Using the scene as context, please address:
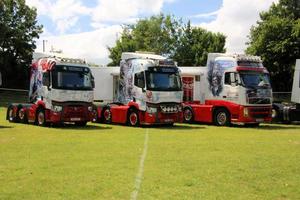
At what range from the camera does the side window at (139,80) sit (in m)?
24.2

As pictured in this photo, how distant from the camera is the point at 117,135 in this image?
1997 centimetres

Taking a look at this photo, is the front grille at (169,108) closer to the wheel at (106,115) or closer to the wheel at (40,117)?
the wheel at (106,115)

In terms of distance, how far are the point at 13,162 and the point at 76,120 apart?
37.9 ft

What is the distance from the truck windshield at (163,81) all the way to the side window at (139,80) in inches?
10.0

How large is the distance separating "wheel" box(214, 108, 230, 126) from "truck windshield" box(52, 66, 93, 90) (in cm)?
653

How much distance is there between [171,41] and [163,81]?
4533 centimetres

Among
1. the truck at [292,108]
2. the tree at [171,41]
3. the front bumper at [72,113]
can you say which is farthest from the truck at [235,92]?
the tree at [171,41]

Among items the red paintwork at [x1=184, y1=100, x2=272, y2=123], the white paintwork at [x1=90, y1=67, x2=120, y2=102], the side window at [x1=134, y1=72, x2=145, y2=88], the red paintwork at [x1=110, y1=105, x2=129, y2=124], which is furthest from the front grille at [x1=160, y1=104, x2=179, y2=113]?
the white paintwork at [x1=90, y1=67, x2=120, y2=102]

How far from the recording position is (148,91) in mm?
23891

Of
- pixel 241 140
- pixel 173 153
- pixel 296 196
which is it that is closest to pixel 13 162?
pixel 173 153

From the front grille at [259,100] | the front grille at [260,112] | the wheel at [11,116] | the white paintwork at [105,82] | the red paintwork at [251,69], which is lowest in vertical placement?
the wheel at [11,116]

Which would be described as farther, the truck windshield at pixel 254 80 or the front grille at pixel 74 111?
the truck windshield at pixel 254 80

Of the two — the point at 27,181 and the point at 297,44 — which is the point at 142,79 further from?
the point at 297,44

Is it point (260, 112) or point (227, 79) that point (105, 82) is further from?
point (260, 112)
